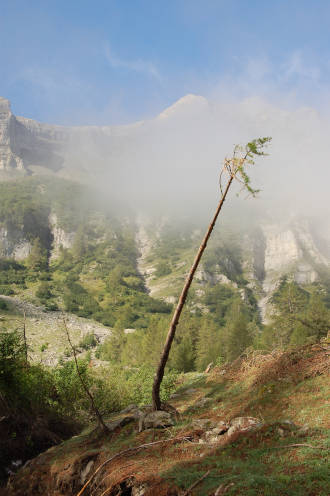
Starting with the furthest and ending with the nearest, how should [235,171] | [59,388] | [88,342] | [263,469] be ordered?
[88,342] → [59,388] → [235,171] → [263,469]

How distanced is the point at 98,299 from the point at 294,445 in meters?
159

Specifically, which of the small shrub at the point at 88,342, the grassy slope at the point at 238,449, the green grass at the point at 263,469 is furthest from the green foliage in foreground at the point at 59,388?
the small shrub at the point at 88,342

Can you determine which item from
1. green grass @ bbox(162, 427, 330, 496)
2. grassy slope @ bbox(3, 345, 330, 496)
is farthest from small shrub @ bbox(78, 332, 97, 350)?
green grass @ bbox(162, 427, 330, 496)

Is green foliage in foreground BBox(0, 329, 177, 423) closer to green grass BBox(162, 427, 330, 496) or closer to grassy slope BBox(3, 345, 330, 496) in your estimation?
grassy slope BBox(3, 345, 330, 496)

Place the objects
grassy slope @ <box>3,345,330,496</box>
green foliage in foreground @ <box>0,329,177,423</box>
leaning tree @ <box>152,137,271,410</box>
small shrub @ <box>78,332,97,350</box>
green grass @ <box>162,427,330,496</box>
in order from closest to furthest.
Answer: green grass @ <box>162,427,330,496</box>, grassy slope @ <box>3,345,330,496</box>, leaning tree @ <box>152,137,271,410</box>, green foliage in foreground @ <box>0,329,177,423</box>, small shrub @ <box>78,332,97,350</box>

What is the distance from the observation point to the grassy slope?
741cm

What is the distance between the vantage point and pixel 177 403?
68.3 feet

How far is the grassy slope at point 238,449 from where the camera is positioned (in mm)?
7414

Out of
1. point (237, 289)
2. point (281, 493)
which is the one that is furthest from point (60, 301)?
point (281, 493)

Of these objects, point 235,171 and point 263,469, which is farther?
point 235,171

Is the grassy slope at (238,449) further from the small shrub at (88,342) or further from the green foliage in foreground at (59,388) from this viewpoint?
the small shrub at (88,342)

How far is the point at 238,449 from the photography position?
9.69 meters

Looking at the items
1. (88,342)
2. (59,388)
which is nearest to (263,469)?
(59,388)

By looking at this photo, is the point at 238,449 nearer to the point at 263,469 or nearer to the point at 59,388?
the point at 263,469
